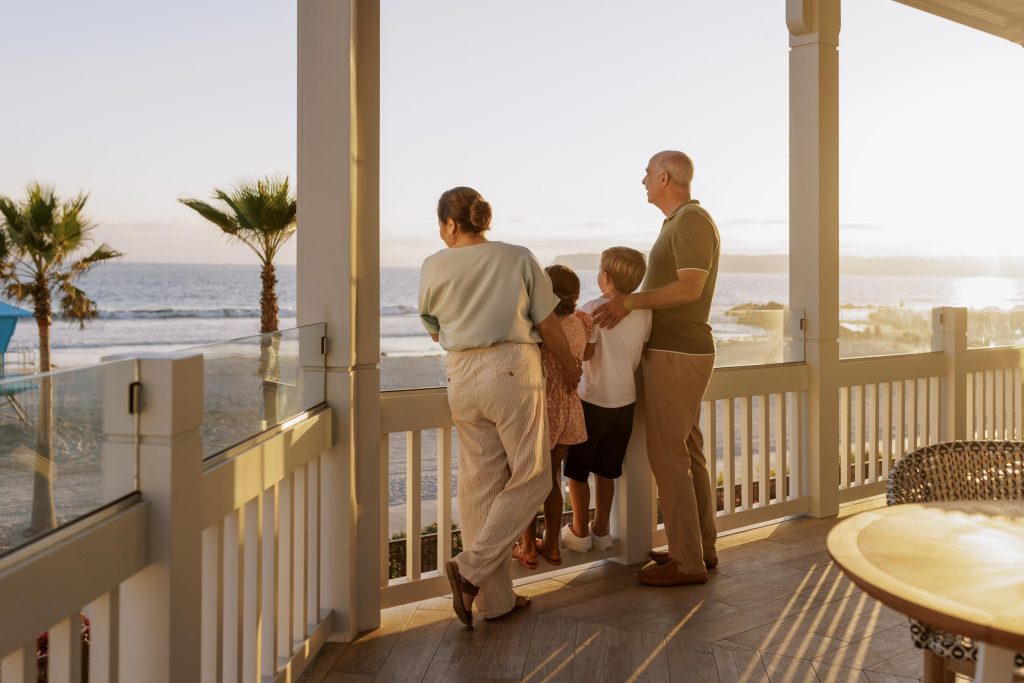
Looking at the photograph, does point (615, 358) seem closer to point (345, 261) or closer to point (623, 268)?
point (623, 268)

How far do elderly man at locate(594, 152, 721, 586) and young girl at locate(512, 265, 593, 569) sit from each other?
0.48 feet

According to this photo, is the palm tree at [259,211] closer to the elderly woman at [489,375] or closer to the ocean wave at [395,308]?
the elderly woman at [489,375]

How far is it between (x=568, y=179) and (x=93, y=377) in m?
33.8

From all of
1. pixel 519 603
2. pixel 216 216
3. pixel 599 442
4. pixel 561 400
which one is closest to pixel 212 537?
pixel 519 603

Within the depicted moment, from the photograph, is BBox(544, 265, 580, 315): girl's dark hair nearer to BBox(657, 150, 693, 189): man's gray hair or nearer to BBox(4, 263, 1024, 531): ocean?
BBox(657, 150, 693, 189): man's gray hair

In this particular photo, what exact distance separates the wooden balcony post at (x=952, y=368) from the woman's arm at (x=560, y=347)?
9.14 ft

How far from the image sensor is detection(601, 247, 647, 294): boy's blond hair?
11.3 ft

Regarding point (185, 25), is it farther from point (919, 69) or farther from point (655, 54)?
point (919, 69)

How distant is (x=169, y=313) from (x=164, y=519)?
30959 millimetres

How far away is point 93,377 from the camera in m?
1.42

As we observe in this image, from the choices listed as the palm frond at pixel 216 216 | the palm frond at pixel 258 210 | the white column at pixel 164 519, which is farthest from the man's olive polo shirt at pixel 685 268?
the palm frond at pixel 216 216

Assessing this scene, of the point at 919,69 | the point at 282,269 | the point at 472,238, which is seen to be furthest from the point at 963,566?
the point at 919,69

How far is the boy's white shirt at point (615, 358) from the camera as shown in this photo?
136 inches

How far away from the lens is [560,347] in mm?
3059
